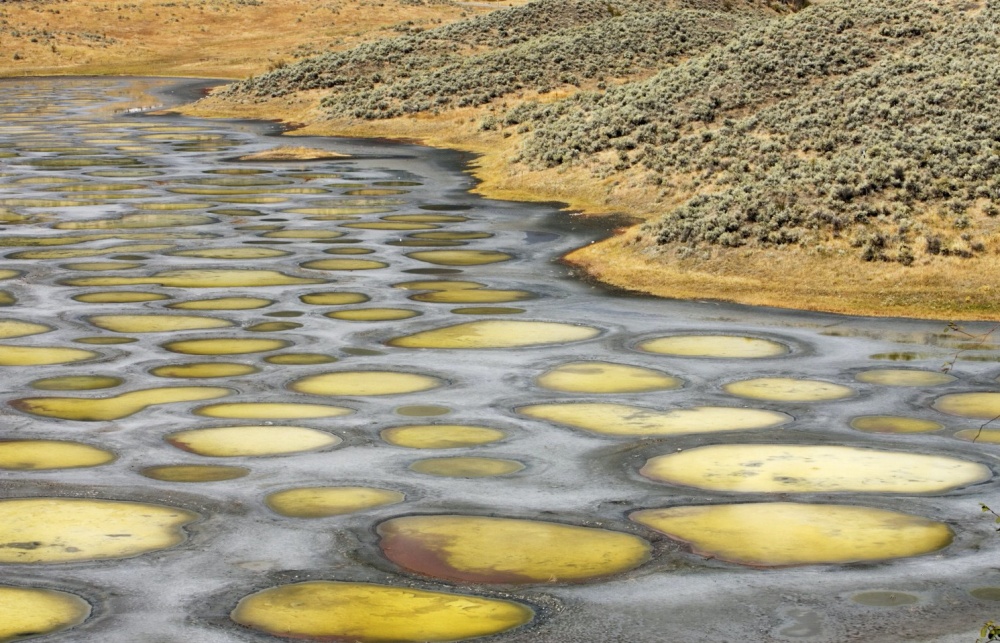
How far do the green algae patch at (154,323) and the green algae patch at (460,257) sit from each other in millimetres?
5956

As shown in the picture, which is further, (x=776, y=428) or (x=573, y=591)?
(x=776, y=428)

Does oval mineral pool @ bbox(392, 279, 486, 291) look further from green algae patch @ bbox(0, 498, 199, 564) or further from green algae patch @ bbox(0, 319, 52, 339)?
green algae patch @ bbox(0, 498, 199, 564)

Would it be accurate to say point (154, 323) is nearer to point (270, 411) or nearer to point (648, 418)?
point (270, 411)

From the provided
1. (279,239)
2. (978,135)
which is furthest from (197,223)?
(978,135)

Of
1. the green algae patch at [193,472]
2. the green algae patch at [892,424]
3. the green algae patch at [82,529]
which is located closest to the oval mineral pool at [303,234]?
the green algae patch at [892,424]

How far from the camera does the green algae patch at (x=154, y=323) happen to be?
21.3m

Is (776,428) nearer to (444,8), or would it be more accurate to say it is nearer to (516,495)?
(516,495)

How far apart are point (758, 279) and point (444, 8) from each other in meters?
80.2

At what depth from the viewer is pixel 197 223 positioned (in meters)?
31.8

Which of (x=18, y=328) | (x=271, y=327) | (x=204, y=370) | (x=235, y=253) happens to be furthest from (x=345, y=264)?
(x=204, y=370)

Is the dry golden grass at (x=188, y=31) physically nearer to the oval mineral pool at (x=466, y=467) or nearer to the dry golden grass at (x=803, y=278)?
the dry golden grass at (x=803, y=278)

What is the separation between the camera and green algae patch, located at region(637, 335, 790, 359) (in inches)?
789

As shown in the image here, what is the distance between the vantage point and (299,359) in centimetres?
1941

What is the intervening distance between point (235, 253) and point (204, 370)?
9428mm
